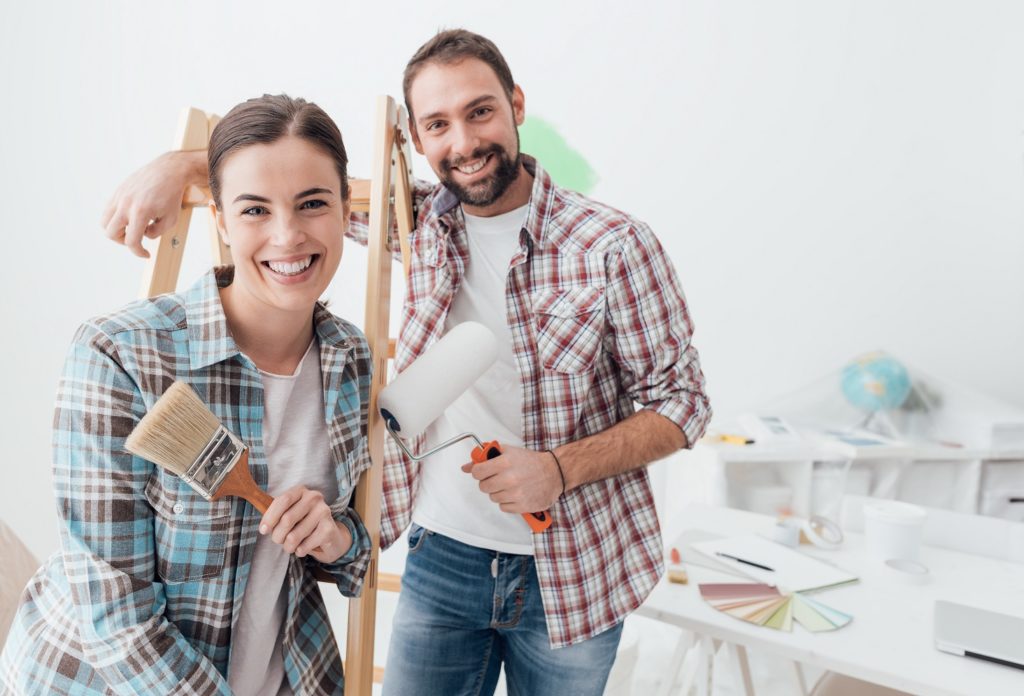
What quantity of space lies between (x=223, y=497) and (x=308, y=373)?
22 cm

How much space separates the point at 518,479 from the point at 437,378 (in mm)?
207

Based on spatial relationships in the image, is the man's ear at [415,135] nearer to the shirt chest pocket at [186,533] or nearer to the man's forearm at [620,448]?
the man's forearm at [620,448]

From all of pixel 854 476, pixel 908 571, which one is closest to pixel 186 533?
pixel 908 571

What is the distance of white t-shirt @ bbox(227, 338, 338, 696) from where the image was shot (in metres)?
0.91

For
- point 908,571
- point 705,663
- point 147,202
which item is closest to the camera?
point 147,202

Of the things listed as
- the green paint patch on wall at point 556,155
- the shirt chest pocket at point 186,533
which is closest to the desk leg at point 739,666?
the shirt chest pocket at point 186,533

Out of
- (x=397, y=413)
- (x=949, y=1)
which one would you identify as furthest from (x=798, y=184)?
(x=397, y=413)

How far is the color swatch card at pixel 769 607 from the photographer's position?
4.36ft

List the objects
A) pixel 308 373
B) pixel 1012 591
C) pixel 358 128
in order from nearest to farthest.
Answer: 1. pixel 308 373
2. pixel 1012 591
3. pixel 358 128

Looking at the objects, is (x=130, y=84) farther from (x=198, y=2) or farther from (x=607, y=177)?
(x=607, y=177)

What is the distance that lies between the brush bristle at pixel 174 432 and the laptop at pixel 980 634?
4.42 feet

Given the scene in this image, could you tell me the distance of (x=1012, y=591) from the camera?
60.6 inches

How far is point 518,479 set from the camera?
41.1 inches

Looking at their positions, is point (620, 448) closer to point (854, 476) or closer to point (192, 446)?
point (192, 446)
